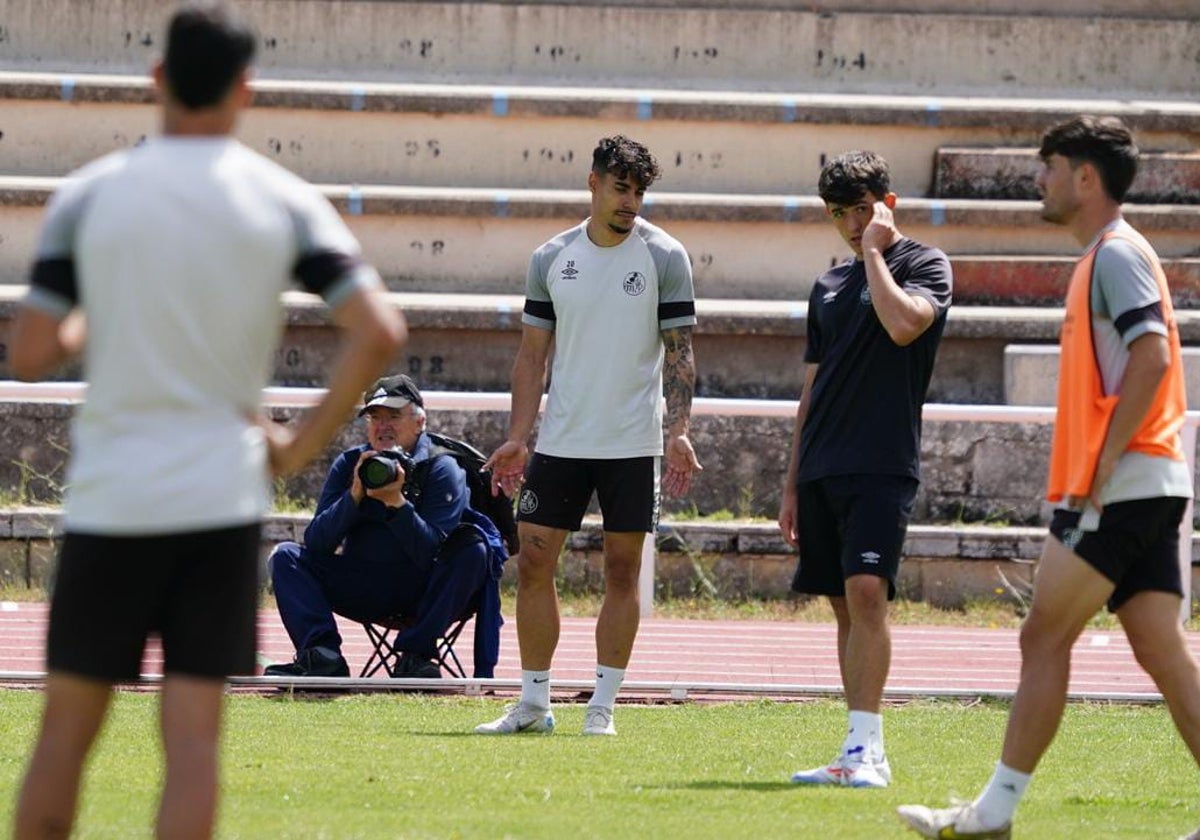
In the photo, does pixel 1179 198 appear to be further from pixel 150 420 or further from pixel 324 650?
pixel 150 420

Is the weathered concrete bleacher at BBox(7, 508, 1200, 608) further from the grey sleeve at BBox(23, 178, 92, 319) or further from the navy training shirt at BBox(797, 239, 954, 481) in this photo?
the grey sleeve at BBox(23, 178, 92, 319)

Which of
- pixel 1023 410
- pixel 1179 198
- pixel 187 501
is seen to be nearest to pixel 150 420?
pixel 187 501

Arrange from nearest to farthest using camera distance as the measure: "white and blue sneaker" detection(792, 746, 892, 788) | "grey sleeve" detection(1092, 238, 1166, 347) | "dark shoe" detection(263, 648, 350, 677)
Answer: "grey sleeve" detection(1092, 238, 1166, 347) → "white and blue sneaker" detection(792, 746, 892, 788) → "dark shoe" detection(263, 648, 350, 677)

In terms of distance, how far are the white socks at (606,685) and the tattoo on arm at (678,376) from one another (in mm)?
964

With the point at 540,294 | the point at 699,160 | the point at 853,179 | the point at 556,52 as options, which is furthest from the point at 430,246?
the point at 853,179

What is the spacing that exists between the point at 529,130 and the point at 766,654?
6.66 meters

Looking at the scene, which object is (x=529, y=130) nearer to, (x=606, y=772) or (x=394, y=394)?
(x=394, y=394)

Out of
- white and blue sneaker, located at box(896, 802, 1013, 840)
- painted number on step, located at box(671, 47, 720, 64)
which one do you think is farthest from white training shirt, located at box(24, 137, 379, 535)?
painted number on step, located at box(671, 47, 720, 64)

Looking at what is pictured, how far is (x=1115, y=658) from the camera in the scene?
36.2 feet

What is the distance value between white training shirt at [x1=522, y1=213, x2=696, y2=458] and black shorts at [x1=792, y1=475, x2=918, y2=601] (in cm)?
109

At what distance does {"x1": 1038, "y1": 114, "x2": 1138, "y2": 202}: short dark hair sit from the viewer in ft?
18.1

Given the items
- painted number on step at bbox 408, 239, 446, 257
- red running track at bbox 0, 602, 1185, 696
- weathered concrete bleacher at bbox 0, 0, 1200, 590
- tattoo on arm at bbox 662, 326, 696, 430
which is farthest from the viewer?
painted number on step at bbox 408, 239, 446, 257

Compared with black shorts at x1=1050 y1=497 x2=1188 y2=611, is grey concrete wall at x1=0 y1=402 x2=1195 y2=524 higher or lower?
lower

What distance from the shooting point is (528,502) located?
8039mm
